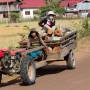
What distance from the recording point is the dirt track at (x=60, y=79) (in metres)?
10.2

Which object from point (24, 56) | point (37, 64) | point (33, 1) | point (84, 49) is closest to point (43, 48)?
point (37, 64)

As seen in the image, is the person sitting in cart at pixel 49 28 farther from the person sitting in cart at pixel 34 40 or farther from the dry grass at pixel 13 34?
the person sitting in cart at pixel 34 40

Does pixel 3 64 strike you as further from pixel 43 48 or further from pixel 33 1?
pixel 33 1

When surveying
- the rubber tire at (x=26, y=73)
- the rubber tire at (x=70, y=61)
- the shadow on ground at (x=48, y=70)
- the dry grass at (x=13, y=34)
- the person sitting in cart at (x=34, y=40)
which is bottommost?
the dry grass at (x=13, y=34)

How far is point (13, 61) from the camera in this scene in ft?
34.5

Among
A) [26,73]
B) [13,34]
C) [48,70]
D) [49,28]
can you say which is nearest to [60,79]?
[26,73]

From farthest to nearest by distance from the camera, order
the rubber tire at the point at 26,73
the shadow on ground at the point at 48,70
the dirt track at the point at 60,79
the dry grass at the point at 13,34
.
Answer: the dry grass at the point at 13,34
the shadow on ground at the point at 48,70
the rubber tire at the point at 26,73
the dirt track at the point at 60,79

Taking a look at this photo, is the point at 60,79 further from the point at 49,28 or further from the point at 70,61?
the point at 49,28

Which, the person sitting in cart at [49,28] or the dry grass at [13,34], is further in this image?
the dry grass at [13,34]

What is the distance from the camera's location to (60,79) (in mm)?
11211

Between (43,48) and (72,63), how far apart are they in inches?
54.8

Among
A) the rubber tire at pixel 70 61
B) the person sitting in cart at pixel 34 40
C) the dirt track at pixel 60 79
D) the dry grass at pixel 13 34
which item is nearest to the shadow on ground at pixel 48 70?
the dirt track at pixel 60 79

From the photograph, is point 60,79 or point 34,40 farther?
point 34,40

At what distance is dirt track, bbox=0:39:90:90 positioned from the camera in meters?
10.2
